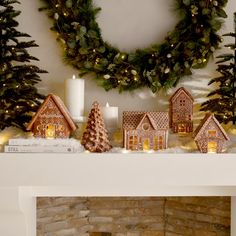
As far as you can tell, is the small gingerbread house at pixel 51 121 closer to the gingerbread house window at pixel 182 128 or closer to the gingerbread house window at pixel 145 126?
the gingerbread house window at pixel 145 126

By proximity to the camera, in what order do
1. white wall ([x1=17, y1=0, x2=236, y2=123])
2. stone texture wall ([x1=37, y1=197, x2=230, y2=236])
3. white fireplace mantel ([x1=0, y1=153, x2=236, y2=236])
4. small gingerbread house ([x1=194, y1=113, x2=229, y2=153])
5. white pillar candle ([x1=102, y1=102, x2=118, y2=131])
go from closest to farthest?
white fireplace mantel ([x1=0, y1=153, x2=236, y2=236]), small gingerbread house ([x1=194, y1=113, x2=229, y2=153]), white pillar candle ([x1=102, y1=102, x2=118, y2=131]), white wall ([x1=17, y1=0, x2=236, y2=123]), stone texture wall ([x1=37, y1=197, x2=230, y2=236])

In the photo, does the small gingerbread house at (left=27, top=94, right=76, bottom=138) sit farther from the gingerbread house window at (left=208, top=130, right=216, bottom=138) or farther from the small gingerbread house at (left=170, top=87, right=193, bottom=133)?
the gingerbread house window at (left=208, top=130, right=216, bottom=138)

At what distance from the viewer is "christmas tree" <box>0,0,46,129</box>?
2416 millimetres

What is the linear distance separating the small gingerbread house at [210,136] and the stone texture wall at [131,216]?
521 mm

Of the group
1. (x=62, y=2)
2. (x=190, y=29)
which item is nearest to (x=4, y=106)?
(x=62, y=2)

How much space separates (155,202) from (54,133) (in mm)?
859

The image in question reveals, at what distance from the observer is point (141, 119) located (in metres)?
2.34

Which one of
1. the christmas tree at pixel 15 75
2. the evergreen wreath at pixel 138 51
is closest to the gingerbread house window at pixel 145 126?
the evergreen wreath at pixel 138 51

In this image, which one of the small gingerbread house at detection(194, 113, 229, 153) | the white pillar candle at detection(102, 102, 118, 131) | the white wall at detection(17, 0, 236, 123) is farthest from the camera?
the white wall at detection(17, 0, 236, 123)

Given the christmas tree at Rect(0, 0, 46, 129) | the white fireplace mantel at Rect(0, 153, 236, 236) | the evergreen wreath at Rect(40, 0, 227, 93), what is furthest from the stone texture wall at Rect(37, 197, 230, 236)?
the evergreen wreath at Rect(40, 0, 227, 93)

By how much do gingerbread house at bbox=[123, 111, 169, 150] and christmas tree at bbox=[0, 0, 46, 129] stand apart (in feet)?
1.68

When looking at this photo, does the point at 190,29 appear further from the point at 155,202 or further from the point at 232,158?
the point at 155,202

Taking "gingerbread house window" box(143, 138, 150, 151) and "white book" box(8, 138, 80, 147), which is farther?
"gingerbread house window" box(143, 138, 150, 151)

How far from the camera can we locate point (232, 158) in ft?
7.41
